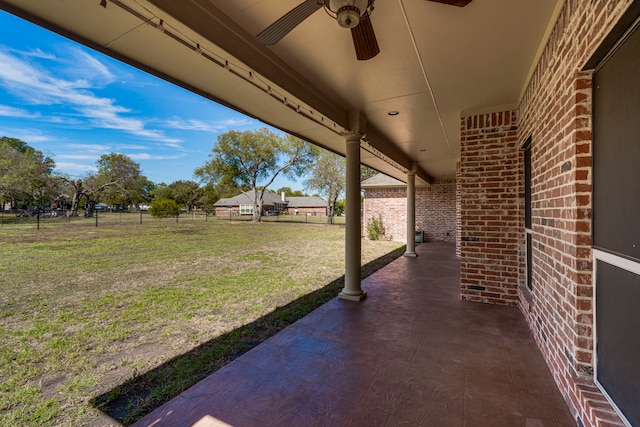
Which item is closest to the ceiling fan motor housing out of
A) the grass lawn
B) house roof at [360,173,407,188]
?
the grass lawn

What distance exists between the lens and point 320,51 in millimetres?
2424

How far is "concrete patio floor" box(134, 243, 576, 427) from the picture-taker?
1.82m

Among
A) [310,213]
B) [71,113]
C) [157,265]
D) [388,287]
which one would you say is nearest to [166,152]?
[71,113]

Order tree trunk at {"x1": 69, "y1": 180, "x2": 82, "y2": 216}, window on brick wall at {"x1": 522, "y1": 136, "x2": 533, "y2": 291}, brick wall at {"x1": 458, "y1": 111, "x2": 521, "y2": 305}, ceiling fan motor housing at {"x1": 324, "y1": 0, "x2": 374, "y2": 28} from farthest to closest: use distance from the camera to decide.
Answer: tree trunk at {"x1": 69, "y1": 180, "x2": 82, "y2": 216} → brick wall at {"x1": 458, "y1": 111, "x2": 521, "y2": 305} → window on brick wall at {"x1": 522, "y1": 136, "x2": 533, "y2": 291} → ceiling fan motor housing at {"x1": 324, "y1": 0, "x2": 374, "y2": 28}

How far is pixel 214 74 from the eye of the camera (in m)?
2.47

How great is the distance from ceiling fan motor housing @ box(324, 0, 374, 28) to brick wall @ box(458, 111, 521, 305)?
320 cm

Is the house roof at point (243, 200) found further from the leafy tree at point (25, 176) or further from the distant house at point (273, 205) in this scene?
the leafy tree at point (25, 176)

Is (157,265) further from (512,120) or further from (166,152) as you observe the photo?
(166,152)

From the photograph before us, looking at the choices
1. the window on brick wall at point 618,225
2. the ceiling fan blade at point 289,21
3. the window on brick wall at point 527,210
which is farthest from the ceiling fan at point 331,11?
the window on brick wall at point 527,210

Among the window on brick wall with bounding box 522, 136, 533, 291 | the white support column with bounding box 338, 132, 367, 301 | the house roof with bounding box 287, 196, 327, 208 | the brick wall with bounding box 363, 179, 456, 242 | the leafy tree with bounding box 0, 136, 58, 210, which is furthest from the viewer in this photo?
the house roof with bounding box 287, 196, 327, 208

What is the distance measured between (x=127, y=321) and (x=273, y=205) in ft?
140

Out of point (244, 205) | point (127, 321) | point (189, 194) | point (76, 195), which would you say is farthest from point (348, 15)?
point (189, 194)

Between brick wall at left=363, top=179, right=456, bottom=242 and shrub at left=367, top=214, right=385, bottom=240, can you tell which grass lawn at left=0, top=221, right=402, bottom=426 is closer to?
brick wall at left=363, top=179, right=456, bottom=242

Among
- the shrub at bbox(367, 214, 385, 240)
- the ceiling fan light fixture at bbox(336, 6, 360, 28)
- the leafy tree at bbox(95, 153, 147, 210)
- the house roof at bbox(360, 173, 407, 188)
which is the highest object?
the leafy tree at bbox(95, 153, 147, 210)
